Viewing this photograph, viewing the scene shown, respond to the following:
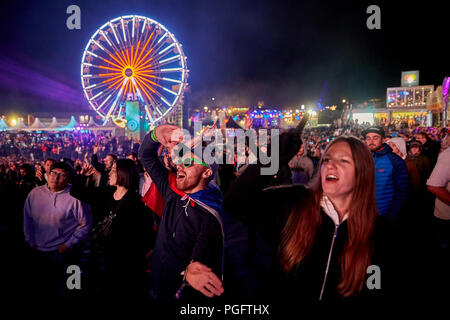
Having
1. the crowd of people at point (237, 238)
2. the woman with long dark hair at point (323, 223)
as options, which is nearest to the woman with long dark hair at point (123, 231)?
the crowd of people at point (237, 238)

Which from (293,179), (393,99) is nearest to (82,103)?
(393,99)

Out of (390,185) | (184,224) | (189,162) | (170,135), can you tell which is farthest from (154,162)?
(390,185)

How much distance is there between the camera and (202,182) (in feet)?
8.55

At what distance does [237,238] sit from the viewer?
6191mm

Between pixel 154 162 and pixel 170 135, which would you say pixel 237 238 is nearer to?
pixel 154 162

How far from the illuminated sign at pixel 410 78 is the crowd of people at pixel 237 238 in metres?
69.5

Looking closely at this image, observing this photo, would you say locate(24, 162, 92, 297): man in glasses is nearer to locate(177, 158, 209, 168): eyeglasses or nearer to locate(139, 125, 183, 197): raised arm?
locate(139, 125, 183, 197): raised arm

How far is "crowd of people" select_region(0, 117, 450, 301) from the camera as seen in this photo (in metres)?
1.62

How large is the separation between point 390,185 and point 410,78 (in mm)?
72654

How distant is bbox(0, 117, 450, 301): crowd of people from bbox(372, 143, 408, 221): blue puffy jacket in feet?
0.04

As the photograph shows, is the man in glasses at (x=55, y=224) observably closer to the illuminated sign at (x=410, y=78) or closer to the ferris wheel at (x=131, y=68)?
the ferris wheel at (x=131, y=68)

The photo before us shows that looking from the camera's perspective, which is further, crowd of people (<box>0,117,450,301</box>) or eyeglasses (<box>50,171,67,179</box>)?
eyeglasses (<box>50,171,67,179</box>)

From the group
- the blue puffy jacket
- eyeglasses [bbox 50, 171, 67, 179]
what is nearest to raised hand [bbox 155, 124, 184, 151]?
eyeglasses [bbox 50, 171, 67, 179]
